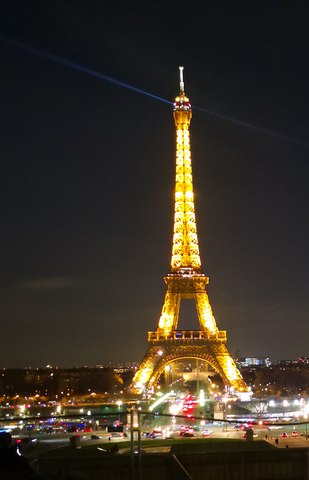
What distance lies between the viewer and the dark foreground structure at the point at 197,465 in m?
20.9

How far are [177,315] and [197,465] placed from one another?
46402 millimetres

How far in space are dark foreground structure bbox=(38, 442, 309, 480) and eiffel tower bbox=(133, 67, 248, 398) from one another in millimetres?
42010

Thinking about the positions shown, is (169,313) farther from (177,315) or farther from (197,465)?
(197,465)

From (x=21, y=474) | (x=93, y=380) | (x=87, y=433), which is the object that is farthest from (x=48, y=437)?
(x=93, y=380)

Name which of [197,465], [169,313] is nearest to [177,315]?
[169,313]

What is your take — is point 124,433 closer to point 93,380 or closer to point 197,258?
point 197,258

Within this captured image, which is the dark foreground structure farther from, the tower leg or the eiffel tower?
the tower leg

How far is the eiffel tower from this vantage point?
67.0 m

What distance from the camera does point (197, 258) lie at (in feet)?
229

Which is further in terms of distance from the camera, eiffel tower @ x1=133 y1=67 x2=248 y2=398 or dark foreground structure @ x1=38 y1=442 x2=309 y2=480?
eiffel tower @ x1=133 y1=67 x2=248 y2=398

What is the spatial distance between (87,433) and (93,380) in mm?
95634

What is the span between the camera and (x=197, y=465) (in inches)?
888

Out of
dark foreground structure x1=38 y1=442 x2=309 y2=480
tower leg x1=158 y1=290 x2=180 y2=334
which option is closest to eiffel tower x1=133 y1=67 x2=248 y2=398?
tower leg x1=158 y1=290 x2=180 y2=334

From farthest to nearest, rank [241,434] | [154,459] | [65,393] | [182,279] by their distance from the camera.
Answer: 1. [65,393]
2. [182,279]
3. [241,434]
4. [154,459]
